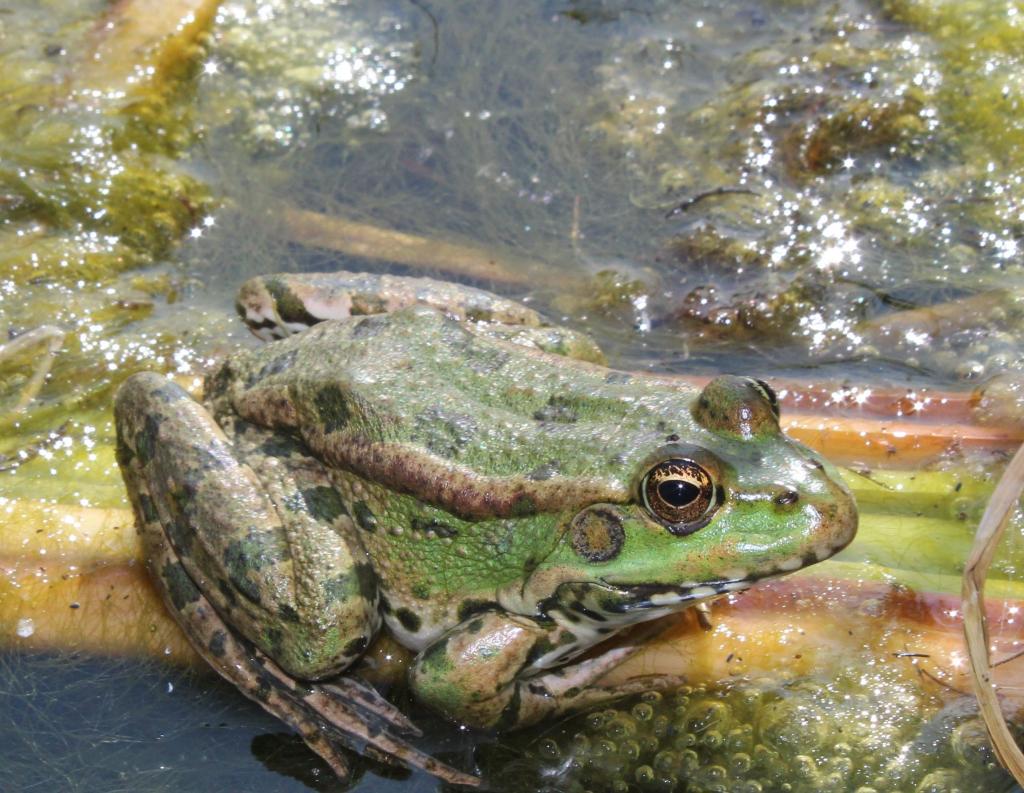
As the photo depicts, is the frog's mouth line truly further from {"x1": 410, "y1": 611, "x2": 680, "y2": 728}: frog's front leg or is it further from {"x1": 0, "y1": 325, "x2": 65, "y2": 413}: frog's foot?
{"x1": 0, "y1": 325, "x2": 65, "y2": 413}: frog's foot

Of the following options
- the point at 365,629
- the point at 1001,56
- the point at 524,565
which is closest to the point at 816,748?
the point at 524,565

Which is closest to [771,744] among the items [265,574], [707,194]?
[265,574]

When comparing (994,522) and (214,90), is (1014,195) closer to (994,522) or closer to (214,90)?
(994,522)

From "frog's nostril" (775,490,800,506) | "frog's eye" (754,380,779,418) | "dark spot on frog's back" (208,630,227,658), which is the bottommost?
"dark spot on frog's back" (208,630,227,658)

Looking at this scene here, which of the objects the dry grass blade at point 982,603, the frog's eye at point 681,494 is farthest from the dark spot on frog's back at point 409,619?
the dry grass blade at point 982,603

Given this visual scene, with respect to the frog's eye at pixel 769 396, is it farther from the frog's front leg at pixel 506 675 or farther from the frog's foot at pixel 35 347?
the frog's foot at pixel 35 347

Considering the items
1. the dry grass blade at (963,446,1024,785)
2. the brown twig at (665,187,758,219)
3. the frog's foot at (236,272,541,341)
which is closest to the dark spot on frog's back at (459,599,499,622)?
the frog's foot at (236,272,541,341)
